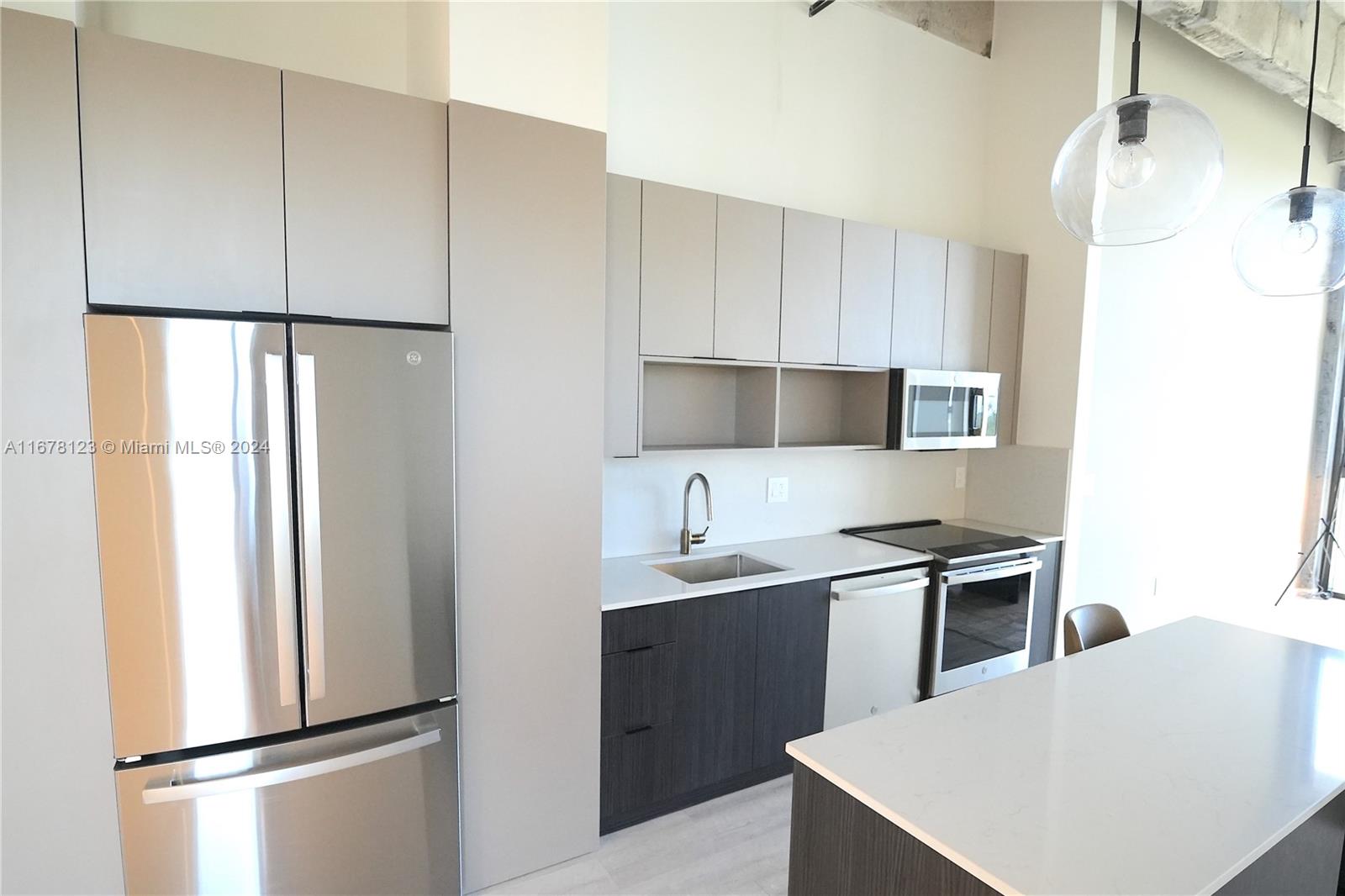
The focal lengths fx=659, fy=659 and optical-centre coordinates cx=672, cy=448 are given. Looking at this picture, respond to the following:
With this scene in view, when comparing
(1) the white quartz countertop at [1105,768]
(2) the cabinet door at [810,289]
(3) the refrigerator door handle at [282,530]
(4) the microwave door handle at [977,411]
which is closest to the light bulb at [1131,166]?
(1) the white quartz countertop at [1105,768]

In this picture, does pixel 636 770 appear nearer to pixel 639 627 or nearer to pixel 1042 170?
pixel 639 627

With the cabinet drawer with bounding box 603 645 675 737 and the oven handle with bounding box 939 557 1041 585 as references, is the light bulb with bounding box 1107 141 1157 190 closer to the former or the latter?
the cabinet drawer with bounding box 603 645 675 737

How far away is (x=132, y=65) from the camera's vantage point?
5.16 feet

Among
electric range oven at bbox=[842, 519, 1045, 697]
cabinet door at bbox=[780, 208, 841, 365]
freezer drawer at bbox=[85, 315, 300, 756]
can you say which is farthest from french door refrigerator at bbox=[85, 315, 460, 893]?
electric range oven at bbox=[842, 519, 1045, 697]

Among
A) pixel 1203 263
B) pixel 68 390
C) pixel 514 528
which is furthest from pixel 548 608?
pixel 1203 263

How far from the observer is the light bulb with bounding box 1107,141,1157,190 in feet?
4.40

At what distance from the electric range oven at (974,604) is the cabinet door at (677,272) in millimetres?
1567

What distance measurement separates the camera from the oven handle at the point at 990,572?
3.12 m

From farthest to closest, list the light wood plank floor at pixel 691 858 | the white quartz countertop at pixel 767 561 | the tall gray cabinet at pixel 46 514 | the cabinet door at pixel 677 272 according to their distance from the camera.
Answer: the cabinet door at pixel 677 272 < the white quartz countertop at pixel 767 561 < the light wood plank floor at pixel 691 858 < the tall gray cabinet at pixel 46 514

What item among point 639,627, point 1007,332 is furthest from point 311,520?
point 1007,332

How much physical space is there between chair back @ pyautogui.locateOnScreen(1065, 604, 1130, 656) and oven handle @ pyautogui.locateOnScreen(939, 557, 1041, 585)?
66cm

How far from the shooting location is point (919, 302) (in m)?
3.38

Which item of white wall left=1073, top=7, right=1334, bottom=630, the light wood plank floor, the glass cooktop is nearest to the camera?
the light wood plank floor

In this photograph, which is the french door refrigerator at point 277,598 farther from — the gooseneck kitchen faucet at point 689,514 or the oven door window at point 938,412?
the oven door window at point 938,412
